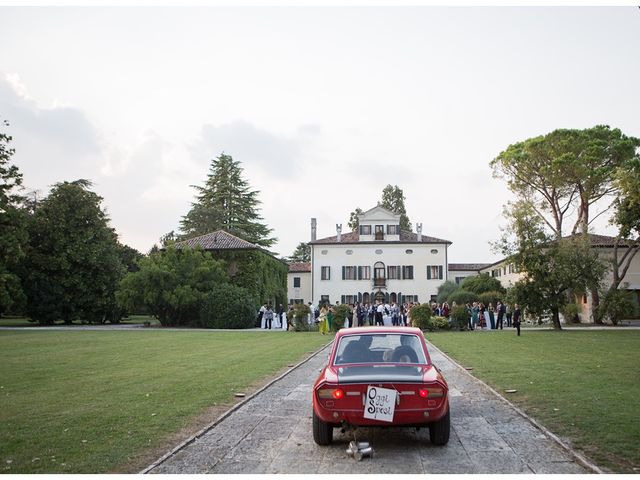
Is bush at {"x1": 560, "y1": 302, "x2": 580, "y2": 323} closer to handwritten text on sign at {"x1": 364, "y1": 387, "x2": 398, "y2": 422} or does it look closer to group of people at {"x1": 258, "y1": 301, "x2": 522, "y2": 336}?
group of people at {"x1": 258, "y1": 301, "x2": 522, "y2": 336}

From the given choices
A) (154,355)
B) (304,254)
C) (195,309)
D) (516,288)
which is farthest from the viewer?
(304,254)

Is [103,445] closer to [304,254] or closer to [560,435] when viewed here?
[560,435]

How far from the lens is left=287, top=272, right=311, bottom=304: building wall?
7230 centimetres

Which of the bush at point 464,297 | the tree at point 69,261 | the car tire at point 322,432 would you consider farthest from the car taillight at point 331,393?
the bush at point 464,297

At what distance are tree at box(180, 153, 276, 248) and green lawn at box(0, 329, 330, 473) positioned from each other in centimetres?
5233

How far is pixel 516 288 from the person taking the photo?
105 ft

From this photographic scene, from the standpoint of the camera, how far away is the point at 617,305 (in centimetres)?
3634

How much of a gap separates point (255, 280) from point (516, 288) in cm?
2159

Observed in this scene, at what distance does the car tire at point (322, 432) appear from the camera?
21.9 ft

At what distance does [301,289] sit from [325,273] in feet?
28.2

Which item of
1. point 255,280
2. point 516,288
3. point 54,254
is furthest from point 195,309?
point 516,288

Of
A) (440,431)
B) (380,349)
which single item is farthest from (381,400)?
(380,349)

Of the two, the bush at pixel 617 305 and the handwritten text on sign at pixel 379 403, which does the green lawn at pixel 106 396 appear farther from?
the bush at pixel 617 305

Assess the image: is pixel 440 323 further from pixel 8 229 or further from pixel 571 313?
pixel 8 229
